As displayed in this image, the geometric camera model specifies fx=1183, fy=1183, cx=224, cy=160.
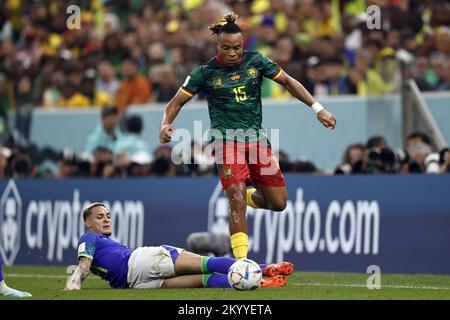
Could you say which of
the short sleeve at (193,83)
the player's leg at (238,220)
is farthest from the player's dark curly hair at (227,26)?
the player's leg at (238,220)

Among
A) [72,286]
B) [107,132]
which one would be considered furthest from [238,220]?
[107,132]

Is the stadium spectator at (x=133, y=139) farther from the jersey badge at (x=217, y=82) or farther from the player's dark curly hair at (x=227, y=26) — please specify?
the player's dark curly hair at (x=227, y=26)

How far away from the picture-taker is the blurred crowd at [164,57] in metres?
17.3

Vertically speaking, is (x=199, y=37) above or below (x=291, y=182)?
above

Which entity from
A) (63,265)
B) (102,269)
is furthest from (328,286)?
(63,265)

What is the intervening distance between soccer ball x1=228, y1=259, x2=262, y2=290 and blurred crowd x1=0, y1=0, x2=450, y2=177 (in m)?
5.20

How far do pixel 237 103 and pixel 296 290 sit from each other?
2.37 meters

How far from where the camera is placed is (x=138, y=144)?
1888 centimetres

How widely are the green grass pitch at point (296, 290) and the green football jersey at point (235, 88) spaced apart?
1798mm

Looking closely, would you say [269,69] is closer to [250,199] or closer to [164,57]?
[250,199]

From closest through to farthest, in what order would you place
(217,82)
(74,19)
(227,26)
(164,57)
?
(227,26) < (217,82) < (164,57) < (74,19)

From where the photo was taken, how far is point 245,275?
11.0 m
